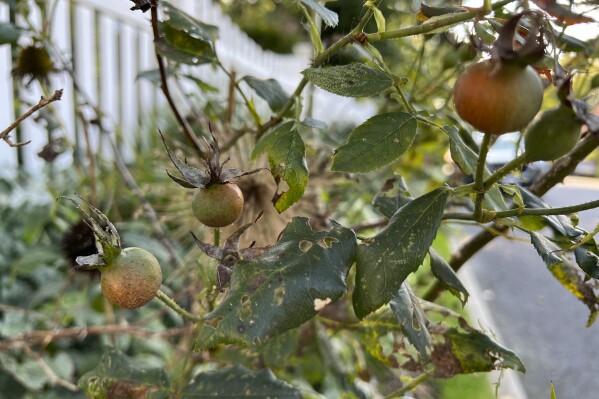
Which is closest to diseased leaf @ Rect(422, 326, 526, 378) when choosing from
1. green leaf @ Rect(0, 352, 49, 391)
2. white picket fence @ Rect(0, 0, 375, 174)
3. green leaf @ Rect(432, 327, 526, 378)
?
green leaf @ Rect(432, 327, 526, 378)

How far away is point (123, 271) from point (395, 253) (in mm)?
138

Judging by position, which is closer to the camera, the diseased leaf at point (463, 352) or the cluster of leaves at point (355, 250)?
the cluster of leaves at point (355, 250)

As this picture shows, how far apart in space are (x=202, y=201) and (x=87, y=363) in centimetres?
92

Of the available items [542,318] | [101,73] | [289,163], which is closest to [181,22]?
[289,163]

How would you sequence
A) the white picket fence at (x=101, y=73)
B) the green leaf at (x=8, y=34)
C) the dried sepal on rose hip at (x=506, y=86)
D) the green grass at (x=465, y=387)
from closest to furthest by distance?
the dried sepal on rose hip at (x=506, y=86)
the green leaf at (x=8, y=34)
the green grass at (x=465, y=387)
the white picket fence at (x=101, y=73)

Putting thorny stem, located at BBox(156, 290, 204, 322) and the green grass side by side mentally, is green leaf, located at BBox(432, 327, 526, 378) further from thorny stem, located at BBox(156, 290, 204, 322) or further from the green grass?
the green grass

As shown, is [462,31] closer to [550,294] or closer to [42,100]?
[42,100]

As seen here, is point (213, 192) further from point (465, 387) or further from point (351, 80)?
point (465, 387)

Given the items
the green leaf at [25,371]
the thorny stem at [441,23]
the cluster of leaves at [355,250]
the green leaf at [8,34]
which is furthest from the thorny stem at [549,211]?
the green leaf at [25,371]

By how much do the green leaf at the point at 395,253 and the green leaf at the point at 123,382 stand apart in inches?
8.8

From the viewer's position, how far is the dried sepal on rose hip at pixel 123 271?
29 cm

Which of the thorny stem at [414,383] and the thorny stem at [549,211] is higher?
the thorny stem at [549,211]

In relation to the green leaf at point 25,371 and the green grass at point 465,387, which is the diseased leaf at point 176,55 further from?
the green grass at point 465,387

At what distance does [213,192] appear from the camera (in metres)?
0.32
